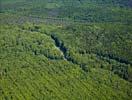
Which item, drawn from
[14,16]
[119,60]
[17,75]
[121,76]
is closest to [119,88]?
[121,76]

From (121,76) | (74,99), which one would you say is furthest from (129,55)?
(74,99)

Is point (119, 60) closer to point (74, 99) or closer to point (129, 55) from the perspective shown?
point (129, 55)

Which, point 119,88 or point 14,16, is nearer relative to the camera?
point 119,88

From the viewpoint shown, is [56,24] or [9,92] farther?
[56,24]

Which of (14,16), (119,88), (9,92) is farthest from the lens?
(14,16)

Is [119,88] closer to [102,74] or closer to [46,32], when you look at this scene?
[102,74]

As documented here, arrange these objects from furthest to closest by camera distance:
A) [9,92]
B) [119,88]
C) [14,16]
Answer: [14,16] < [119,88] < [9,92]
